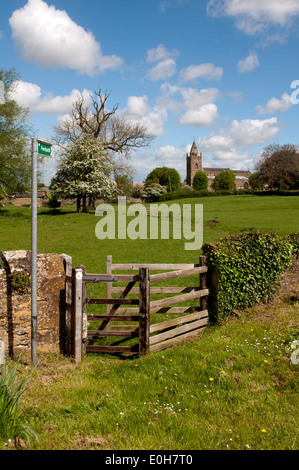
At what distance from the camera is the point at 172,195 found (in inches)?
2857

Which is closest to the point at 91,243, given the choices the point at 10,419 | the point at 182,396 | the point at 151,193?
the point at 182,396

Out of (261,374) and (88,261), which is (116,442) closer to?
(261,374)

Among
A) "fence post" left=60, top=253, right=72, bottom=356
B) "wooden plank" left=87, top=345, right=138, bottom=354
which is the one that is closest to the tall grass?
"fence post" left=60, top=253, right=72, bottom=356

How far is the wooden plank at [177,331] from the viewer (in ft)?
21.9

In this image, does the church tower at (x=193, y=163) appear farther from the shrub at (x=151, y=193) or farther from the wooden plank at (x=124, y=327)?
the wooden plank at (x=124, y=327)

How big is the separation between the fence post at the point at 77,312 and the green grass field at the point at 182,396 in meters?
0.26

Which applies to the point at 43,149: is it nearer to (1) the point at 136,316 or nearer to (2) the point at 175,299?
(1) the point at 136,316

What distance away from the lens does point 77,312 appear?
6125 millimetres

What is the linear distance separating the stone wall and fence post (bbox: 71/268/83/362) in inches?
14.3

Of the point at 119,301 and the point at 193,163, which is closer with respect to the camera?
the point at 119,301

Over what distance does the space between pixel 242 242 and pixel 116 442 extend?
5.80 meters

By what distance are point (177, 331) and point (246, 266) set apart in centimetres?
254

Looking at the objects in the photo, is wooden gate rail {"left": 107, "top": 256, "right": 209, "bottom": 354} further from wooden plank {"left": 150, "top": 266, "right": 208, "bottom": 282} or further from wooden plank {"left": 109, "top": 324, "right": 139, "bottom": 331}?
wooden plank {"left": 109, "top": 324, "right": 139, "bottom": 331}

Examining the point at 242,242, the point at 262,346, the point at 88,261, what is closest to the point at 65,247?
the point at 88,261
